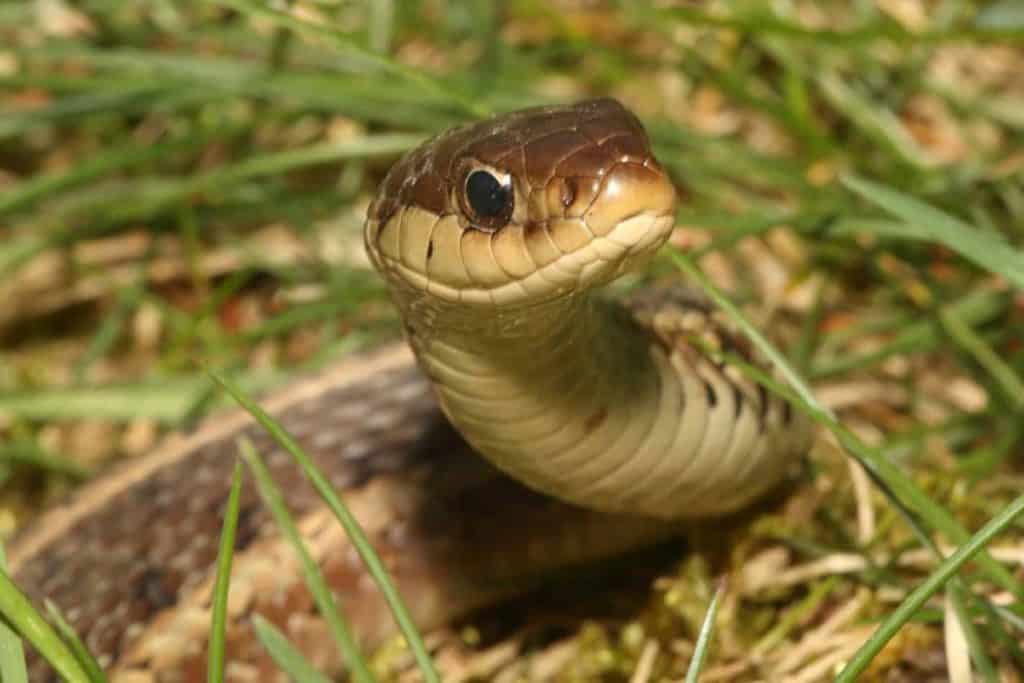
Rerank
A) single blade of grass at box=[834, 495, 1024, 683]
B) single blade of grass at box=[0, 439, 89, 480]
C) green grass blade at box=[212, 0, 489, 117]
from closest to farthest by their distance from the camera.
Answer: single blade of grass at box=[834, 495, 1024, 683] < green grass blade at box=[212, 0, 489, 117] < single blade of grass at box=[0, 439, 89, 480]

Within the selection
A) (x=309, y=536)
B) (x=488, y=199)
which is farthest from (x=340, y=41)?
(x=309, y=536)

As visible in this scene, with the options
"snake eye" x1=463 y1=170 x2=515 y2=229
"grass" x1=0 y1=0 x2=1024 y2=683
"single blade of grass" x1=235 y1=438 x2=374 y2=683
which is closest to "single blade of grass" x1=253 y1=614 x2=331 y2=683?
"single blade of grass" x1=235 y1=438 x2=374 y2=683

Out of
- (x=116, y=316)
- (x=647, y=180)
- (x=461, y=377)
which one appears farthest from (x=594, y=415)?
(x=116, y=316)

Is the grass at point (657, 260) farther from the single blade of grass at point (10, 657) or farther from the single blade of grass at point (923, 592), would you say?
the single blade of grass at point (10, 657)

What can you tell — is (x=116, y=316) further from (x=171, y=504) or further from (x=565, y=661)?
(x=565, y=661)

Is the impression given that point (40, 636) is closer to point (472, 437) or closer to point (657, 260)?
point (472, 437)

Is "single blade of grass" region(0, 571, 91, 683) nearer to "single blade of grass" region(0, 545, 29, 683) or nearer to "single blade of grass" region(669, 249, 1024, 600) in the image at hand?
"single blade of grass" region(0, 545, 29, 683)

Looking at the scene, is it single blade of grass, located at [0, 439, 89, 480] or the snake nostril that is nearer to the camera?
the snake nostril

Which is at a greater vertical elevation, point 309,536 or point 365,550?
point 365,550
